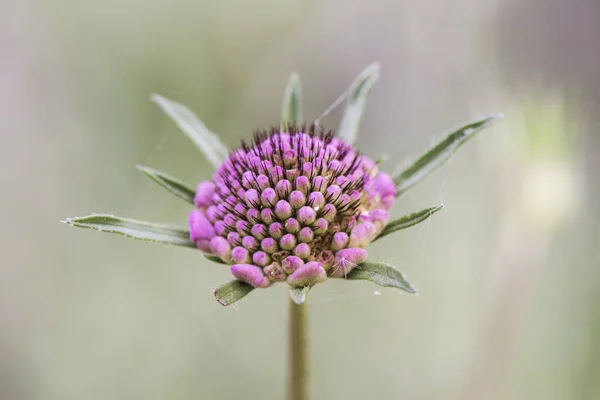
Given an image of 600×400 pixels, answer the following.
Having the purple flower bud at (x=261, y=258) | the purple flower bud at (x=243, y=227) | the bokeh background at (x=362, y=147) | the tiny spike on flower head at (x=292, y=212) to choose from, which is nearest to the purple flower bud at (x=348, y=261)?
the tiny spike on flower head at (x=292, y=212)

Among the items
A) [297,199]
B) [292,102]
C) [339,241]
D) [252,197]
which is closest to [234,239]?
[252,197]

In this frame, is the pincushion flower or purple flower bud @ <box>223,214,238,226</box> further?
purple flower bud @ <box>223,214,238,226</box>

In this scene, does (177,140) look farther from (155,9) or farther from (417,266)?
(417,266)

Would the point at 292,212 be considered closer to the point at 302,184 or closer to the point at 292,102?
the point at 302,184

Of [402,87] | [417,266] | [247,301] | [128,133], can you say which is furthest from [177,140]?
[417,266]

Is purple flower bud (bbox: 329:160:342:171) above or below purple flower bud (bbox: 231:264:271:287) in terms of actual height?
above

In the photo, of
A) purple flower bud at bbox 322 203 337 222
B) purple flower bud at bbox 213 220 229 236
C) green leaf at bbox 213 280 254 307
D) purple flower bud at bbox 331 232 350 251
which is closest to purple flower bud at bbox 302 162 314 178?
purple flower bud at bbox 322 203 337 222

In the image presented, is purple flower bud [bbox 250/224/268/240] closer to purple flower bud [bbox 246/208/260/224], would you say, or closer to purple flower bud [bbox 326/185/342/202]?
purple flower bud [bbox 246/208/260/224]

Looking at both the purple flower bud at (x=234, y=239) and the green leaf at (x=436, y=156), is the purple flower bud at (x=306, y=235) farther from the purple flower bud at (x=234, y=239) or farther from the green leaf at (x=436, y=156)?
the green leaf at (x=436, y=156)
